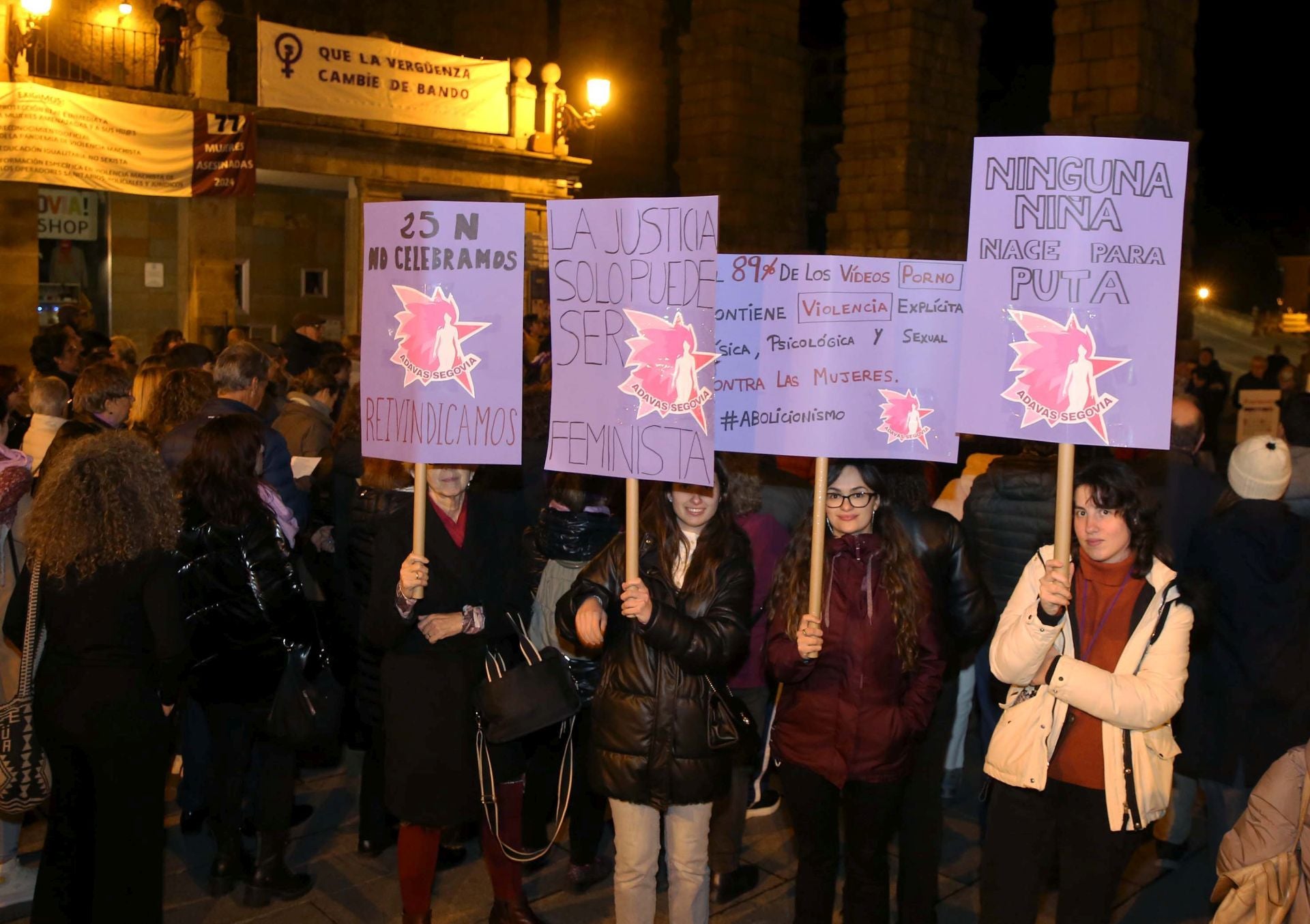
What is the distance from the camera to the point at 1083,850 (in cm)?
354

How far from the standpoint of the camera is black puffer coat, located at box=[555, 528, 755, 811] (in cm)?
383

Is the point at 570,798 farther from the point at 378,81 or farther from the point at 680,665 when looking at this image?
the point at 378,81

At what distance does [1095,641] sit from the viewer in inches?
140

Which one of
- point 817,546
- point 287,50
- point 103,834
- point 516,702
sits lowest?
point 103,834

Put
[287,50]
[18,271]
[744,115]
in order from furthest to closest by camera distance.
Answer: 1. [744,115]
2. [287,50]
3. [18,271]

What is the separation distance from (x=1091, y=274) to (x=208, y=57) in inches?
557

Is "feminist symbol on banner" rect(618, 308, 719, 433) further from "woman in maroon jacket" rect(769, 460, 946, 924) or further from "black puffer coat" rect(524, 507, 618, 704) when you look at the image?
"black puffer coat" rect(524, 507, 618, 704)

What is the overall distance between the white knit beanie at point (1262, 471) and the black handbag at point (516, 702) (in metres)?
2.63

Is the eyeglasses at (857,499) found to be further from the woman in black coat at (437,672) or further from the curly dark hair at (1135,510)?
the woman in black coat at (437,672)

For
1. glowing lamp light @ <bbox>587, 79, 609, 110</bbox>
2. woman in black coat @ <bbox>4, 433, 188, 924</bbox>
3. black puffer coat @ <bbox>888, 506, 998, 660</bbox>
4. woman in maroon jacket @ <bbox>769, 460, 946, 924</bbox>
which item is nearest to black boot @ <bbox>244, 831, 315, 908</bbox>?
woman in black coat @ <bbox>4, 433, 188, 924</bbox>

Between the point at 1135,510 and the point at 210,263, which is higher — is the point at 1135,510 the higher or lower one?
the lower one

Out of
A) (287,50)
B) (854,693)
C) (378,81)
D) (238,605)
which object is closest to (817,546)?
(854,693)

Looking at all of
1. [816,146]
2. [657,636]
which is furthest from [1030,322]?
[816,146]

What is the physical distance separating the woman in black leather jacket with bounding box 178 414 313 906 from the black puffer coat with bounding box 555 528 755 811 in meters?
1.36
